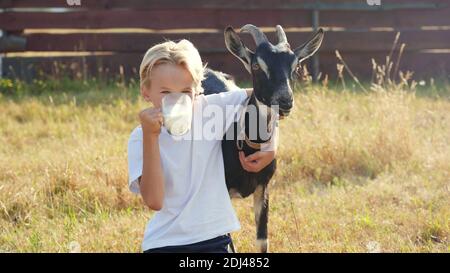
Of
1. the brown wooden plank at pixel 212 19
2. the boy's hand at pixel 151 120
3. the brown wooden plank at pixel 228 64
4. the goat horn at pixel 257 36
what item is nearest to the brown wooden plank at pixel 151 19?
the brown wooden plank at pixel 212 19

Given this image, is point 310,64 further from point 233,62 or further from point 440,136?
point 440,136

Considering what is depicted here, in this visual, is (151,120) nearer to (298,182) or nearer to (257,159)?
(257,159)

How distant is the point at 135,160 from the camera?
11.4 feet

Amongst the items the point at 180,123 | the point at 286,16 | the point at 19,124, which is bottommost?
the point at 19,124

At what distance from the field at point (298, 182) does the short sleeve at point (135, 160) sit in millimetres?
1486

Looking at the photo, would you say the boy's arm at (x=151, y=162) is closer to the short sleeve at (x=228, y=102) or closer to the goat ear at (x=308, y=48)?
the short sleeve at (x=228, y=102)

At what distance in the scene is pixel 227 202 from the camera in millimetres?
3611

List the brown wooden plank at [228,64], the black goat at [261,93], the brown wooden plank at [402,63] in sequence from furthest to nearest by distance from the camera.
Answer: the brown wooden plank at [402,63], the brown wooden plank at [228,64], the black goat at [261,93]

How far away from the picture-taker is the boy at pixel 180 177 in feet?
11.0

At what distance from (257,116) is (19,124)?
4.88 m

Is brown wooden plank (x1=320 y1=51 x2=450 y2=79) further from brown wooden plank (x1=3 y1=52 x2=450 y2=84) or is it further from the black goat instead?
the black goat

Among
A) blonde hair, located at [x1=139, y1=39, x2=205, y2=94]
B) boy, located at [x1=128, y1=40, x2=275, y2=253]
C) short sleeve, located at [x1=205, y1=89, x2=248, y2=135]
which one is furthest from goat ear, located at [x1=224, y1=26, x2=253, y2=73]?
blonde hair, located at [x1=139, y1=39, x2=205, y2=94]

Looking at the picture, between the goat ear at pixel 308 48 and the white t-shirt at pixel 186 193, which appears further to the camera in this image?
the goat ear at pixel 308 48
